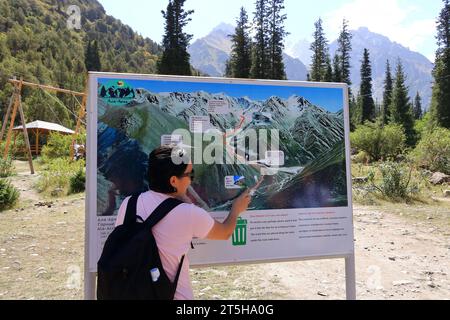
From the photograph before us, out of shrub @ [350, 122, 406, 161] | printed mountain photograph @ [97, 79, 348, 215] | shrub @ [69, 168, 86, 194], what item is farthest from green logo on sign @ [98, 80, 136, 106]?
shrub @ [350, 122, 406, 161]

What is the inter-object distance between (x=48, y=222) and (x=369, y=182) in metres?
9.37

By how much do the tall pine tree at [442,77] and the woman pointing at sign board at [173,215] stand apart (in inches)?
1538

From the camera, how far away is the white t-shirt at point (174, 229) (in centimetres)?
205

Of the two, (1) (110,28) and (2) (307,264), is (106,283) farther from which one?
(1) (110,28)

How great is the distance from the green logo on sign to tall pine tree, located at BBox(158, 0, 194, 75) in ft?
115

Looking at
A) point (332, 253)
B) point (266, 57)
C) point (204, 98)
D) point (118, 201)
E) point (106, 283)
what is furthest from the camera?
point (266, 57)

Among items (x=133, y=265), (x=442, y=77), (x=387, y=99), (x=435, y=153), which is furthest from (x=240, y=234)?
(x=387, y=99)

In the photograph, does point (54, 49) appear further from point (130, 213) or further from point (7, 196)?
point (130, 213)

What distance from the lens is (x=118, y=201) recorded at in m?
2.83

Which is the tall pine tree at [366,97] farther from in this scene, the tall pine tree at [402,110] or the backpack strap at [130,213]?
the backpack strap at [130,213]

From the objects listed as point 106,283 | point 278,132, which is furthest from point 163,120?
point 106,283

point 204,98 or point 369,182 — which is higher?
point 204,98

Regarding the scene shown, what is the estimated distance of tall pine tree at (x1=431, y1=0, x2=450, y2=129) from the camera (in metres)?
36.6

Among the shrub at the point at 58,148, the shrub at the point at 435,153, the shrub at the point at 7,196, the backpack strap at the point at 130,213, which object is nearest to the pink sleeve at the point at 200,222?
the backpack strap at the point at 130,213
